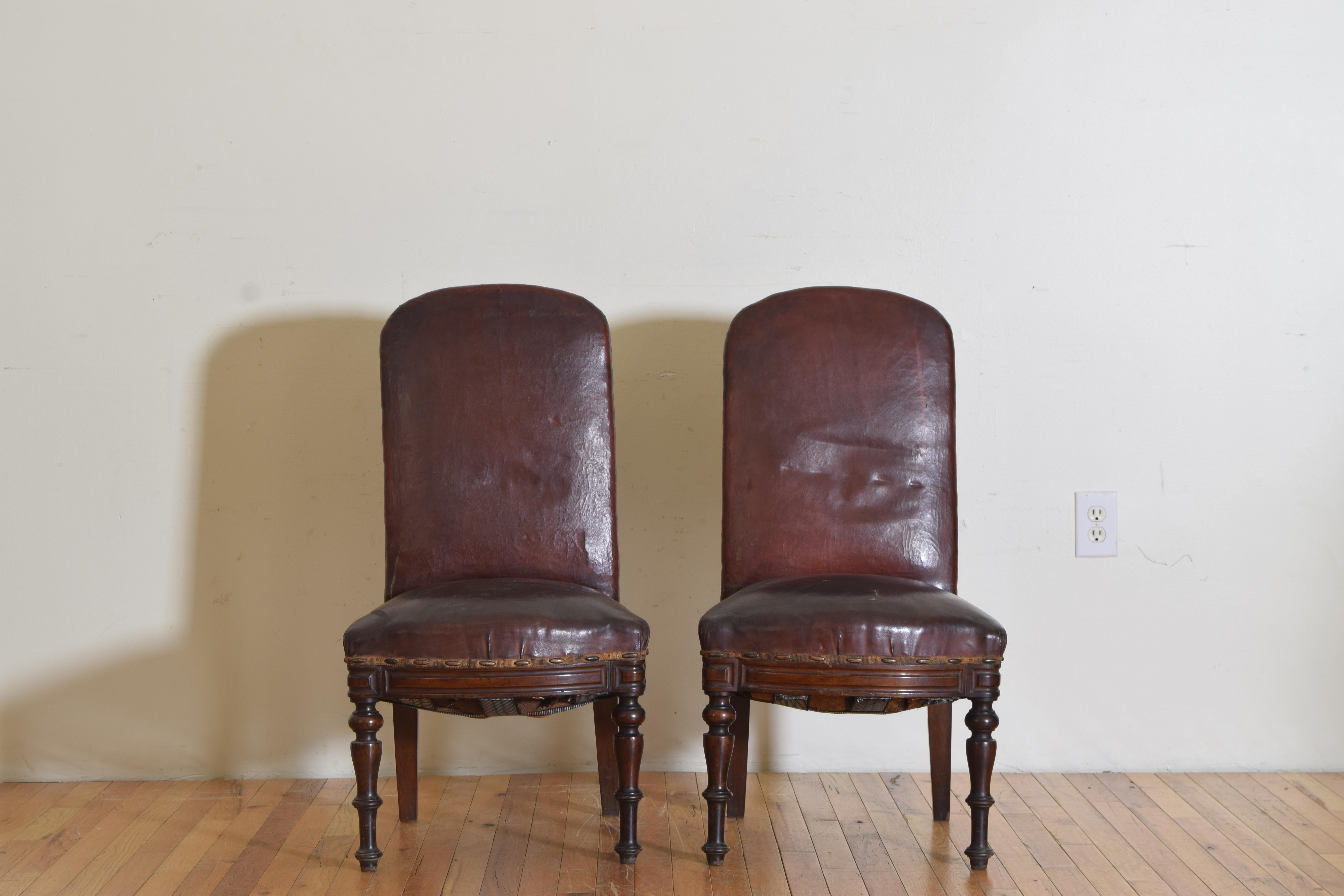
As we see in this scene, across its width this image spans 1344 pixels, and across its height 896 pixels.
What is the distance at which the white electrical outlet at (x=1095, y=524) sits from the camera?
7.15 ft

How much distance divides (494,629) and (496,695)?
0.10 m

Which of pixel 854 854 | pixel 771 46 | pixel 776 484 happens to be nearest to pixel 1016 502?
pixel 776 484

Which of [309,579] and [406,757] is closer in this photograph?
[406,757]

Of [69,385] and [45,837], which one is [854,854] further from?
[69,385]

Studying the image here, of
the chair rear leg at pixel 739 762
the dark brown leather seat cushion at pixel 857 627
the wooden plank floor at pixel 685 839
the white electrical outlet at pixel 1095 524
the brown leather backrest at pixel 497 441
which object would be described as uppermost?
the brown leather backrest at pixel 497 441

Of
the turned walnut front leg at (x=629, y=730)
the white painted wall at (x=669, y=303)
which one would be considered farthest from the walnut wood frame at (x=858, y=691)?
the white painted wall at (x=669, y=303)

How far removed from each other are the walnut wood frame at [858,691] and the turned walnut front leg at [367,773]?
0.51 meters

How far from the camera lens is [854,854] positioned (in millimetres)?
1747

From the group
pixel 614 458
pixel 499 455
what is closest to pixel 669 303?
pixel 614 458

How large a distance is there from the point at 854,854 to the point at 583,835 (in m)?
0.46

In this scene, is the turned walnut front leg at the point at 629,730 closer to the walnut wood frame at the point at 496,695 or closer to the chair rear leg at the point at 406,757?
the walnut wood frame at the point at 496,695

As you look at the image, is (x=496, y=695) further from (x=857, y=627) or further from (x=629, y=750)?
(x=857, y=627)

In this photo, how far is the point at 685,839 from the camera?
182cm

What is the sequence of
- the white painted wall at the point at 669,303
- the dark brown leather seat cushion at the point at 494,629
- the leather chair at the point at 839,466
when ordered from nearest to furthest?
the dark brown leather seat cushion at the point at 494,629 < the leather chair at the point at 839,466 < the white painted wall at the point at 669,303
